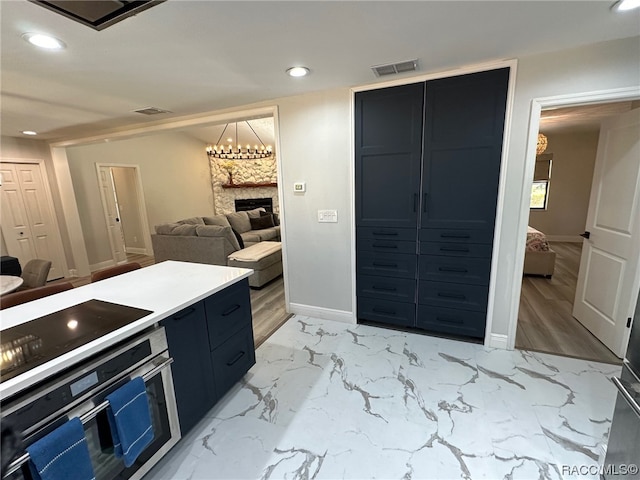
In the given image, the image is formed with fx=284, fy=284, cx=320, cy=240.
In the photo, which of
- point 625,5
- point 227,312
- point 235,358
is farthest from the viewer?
point 235,358

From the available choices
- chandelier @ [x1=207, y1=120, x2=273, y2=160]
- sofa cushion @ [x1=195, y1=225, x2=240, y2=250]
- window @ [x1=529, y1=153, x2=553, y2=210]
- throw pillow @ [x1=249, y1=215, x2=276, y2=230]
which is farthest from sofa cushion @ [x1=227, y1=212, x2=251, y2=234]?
window @ [x1=529, y1=153, x2=553, y2=210]

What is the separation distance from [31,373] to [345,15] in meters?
2.04

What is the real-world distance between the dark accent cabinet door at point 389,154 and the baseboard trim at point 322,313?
41.1 inches

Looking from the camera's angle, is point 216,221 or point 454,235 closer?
point 454,235

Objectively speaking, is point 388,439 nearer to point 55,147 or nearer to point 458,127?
point 458,127

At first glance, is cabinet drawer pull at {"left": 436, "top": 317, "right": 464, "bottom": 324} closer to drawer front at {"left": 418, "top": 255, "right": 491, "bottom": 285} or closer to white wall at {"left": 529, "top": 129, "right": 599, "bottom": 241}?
drawer front at {"left": 418, "top": 255, "right": 491, "bottom": 285}

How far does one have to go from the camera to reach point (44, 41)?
64.2 inches

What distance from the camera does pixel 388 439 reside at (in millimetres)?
1661

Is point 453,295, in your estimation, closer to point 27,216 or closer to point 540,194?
point 540,194

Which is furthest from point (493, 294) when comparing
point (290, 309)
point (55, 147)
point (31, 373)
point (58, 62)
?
point (55, 147)

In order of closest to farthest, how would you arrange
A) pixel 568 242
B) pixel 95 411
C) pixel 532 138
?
pixel 95 411
pixel 532 138
pixel 568 242

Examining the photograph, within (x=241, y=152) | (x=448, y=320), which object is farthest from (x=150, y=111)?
(x=241, y=152)

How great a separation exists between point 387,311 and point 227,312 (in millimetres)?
1643

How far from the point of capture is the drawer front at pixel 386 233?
2.62 metres
